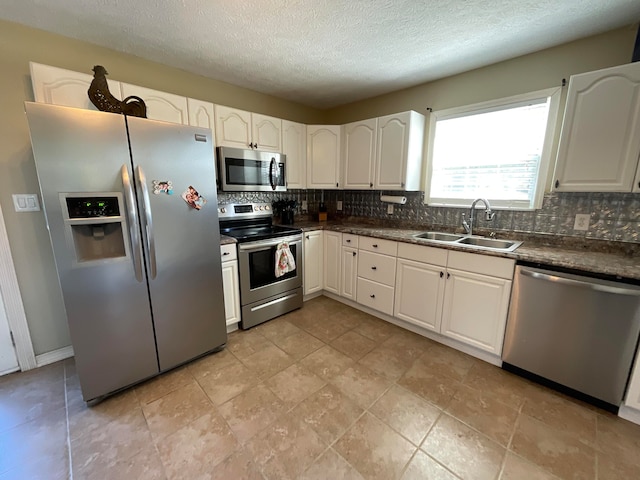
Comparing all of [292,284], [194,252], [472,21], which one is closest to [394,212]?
[292,284]

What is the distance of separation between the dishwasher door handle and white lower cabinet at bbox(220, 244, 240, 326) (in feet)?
7.30

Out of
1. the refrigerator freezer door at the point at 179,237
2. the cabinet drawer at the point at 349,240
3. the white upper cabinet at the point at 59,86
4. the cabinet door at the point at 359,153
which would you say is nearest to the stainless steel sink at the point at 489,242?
the cabinet drawer at the point at 349,240

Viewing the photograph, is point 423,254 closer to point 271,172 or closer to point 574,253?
point 574,253

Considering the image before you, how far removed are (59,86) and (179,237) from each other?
1.25 metres

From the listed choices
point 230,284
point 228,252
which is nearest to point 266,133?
point 228,252

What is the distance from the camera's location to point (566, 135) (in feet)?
5.88

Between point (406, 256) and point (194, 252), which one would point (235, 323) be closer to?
point (194, 252)

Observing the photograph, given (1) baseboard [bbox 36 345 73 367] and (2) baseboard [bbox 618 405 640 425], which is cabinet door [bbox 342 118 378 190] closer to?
(2) baseboard [bbox 618 405 640 425]

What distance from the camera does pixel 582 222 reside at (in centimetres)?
202

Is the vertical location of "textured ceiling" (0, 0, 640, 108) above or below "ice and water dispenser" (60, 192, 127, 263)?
above

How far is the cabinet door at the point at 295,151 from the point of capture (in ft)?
9.96

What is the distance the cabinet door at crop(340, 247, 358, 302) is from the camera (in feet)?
9.47

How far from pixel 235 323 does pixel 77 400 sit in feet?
3.73

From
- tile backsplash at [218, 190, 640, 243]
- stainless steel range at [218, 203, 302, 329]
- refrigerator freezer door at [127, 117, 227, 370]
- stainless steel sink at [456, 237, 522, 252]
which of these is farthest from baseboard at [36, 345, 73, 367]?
stainless steel sink at [456, 237, 522, 252]
